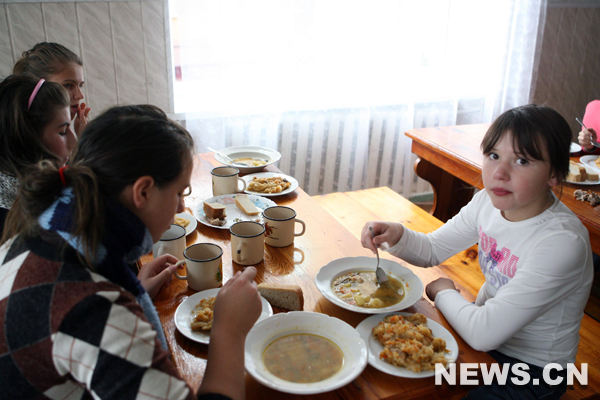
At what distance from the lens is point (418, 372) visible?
36.4 inches

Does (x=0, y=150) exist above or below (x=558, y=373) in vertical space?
above

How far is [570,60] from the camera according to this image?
155 inches

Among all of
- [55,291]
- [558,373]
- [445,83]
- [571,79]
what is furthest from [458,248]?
[571,79]

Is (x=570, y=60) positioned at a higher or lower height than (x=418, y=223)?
higher

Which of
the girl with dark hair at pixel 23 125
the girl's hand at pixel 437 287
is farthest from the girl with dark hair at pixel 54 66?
the girl's hand at pixel 437 287

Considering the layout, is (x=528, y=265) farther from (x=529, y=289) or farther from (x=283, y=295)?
(x=283, y=295)

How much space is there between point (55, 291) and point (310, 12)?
2546 millimetres

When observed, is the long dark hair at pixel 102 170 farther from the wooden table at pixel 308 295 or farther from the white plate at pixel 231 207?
the white plate at pixel 231 207

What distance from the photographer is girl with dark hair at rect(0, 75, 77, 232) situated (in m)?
1.36

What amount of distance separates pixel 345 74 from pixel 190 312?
240cm

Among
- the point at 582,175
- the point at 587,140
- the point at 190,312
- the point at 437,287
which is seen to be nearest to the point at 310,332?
the point at 190,312

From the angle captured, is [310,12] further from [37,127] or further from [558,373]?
[558,373]

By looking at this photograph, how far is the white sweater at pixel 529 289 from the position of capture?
107 cm

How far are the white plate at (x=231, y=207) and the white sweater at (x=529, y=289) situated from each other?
52cm
